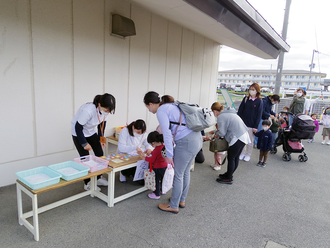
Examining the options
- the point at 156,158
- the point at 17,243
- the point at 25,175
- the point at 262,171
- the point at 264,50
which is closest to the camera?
the point at 17,243

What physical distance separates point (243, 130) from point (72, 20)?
136 inches

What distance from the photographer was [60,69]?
12.2ft

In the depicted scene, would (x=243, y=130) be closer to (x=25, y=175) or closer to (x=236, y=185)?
(x=236, y=185)

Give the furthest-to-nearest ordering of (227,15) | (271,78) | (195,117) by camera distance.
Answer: (271,78) < (227,15) < (195,117)

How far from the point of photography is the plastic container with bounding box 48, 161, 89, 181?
7.75 feet

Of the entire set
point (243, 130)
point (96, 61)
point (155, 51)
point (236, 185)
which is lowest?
point (236, 185)

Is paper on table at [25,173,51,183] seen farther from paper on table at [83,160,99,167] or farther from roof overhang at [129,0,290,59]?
roof overhang at [129,0,290,59]

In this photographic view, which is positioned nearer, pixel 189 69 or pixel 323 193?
pixel 323 193

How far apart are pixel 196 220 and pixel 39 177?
75.8 inches

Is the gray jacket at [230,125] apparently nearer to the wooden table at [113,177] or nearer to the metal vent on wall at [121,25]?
the wooden table at [113,177]

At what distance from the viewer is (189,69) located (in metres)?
6.83

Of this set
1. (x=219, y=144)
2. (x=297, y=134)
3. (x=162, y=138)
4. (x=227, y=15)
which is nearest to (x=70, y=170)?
(x=162, y=138)

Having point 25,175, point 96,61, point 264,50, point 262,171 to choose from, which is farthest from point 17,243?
point 264,50

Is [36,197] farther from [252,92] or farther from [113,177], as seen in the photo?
[252,92]
